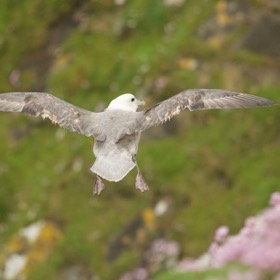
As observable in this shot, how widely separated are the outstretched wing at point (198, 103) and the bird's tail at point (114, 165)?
0.59 m

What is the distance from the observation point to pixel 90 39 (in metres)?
23.8

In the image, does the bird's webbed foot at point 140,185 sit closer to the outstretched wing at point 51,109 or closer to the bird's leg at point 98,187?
the bird's leg at point 98,187

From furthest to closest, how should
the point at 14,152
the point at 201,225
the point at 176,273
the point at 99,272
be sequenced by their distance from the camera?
1. the point at 14,152
2. the point at 99,272
3. the point at 201,225
4. the point at 176,273

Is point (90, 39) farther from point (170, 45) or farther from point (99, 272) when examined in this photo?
point (99, 272)

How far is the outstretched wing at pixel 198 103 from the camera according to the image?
1255 cm

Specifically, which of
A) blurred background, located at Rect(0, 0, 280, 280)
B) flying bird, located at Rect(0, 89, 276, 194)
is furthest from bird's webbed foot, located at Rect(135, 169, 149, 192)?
blurred background, located at Rect(0, 0, 280, 280)

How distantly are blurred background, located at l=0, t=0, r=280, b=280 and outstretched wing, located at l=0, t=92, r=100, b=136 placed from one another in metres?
4.14

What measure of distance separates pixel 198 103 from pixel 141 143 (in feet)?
22.0

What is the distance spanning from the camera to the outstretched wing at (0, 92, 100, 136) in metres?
12.9

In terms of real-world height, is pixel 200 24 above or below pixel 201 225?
above

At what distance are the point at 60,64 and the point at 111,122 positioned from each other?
1155 cm

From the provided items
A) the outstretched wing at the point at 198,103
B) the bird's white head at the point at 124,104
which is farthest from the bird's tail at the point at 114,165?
the bird's white head at the point at 124,104

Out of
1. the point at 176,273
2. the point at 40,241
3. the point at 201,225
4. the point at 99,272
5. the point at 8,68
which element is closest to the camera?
the point at 176,273

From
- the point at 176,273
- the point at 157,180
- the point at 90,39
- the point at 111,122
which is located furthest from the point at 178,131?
the point at 176,273
